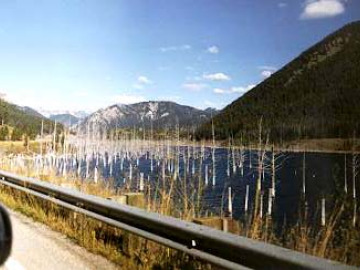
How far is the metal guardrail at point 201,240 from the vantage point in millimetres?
4277

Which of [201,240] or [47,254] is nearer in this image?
[201,240]

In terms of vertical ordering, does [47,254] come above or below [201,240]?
below

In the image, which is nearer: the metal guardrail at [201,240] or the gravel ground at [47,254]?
the metal guardrail at [201,240]

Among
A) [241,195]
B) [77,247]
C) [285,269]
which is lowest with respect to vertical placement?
[241,195]

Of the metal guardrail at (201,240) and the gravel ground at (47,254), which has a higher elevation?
the metal guardrail at (201,240)

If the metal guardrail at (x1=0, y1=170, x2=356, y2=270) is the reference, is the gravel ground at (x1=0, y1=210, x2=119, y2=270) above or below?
below

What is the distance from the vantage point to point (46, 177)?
1463cm

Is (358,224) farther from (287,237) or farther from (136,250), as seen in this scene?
(136,250)

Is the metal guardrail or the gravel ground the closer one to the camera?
the metal guardrail

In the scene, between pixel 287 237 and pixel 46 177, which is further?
pixel 46 177

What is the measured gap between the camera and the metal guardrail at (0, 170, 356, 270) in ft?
14.0

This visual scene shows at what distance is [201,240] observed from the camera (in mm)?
5465

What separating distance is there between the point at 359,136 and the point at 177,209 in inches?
5722

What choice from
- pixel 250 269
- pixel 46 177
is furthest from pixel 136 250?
pixel 46 177
